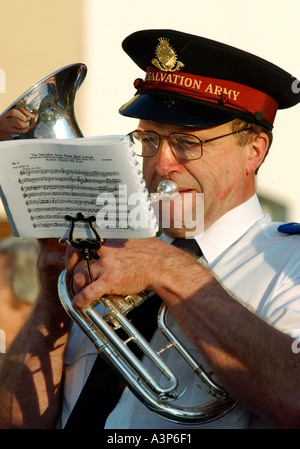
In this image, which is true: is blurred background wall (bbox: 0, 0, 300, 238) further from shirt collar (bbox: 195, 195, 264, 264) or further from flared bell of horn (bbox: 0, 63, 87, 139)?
flared bell of horn (bbox: 0, 63, 87, 139)

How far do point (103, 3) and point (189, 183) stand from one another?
9.37 feet

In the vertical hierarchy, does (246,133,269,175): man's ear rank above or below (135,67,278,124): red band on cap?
below

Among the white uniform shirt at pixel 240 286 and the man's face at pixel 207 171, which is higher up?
the man's face at pixel 207 171

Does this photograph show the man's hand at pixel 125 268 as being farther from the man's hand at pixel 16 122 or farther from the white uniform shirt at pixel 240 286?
the man's hand at pixel 16 122

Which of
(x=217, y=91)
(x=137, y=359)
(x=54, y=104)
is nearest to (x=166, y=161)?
(x=217, y=91)

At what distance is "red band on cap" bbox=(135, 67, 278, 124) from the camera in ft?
8.83

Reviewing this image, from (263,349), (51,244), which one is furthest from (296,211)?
(263,349)

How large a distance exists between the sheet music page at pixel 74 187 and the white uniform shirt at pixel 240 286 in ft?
1.74

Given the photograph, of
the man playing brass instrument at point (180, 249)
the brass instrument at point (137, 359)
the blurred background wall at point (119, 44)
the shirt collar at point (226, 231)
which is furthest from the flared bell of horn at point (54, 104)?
the blurred background wall at point (119, 44)

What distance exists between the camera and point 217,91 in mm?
2697

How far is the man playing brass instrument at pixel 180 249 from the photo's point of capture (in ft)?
7.66

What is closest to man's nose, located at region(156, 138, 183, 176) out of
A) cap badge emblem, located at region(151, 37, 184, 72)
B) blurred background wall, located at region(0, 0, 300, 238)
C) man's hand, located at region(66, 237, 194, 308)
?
cap badge emblem, located at region(151, 37, 184, 72)

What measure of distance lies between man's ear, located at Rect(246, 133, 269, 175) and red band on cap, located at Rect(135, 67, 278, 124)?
87 millimetres

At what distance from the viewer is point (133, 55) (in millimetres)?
3010
